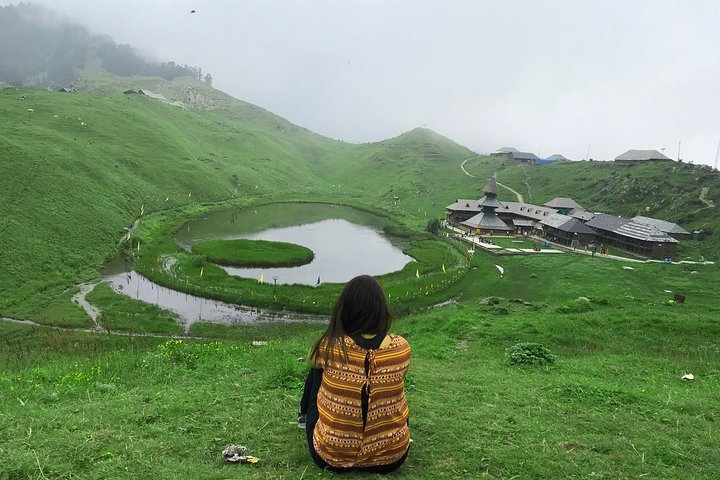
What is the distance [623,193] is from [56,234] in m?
99.7

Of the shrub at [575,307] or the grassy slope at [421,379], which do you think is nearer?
the grassy slope at [421,379]

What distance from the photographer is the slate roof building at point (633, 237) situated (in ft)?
206

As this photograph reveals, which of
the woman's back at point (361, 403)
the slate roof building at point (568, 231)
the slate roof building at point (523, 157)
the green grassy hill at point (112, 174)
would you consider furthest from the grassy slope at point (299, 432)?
the slate roof building at point (523, 157)

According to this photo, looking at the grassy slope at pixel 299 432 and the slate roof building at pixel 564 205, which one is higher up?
the slate roof building at pixel 564 205

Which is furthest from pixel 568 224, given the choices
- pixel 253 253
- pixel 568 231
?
pixel 253 253

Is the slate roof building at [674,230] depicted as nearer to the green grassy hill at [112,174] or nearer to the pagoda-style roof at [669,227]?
the pagoda-style roof at [669,227]

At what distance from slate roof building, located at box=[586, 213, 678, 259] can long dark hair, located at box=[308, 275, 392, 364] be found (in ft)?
229

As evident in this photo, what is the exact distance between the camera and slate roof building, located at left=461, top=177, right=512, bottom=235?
81.6 metres

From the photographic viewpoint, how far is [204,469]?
6.48 metres

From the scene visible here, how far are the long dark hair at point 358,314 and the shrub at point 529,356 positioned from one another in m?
12.7

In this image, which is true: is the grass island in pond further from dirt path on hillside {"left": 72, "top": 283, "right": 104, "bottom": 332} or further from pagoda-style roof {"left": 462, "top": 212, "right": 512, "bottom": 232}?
pagoda-style roof {"left": 462, "top": 212, "right": 512, "bottom": 232}

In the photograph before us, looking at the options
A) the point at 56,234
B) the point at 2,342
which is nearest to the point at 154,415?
the point at 2,342

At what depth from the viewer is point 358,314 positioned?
5.99m

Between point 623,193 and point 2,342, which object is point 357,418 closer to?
point 2,342
